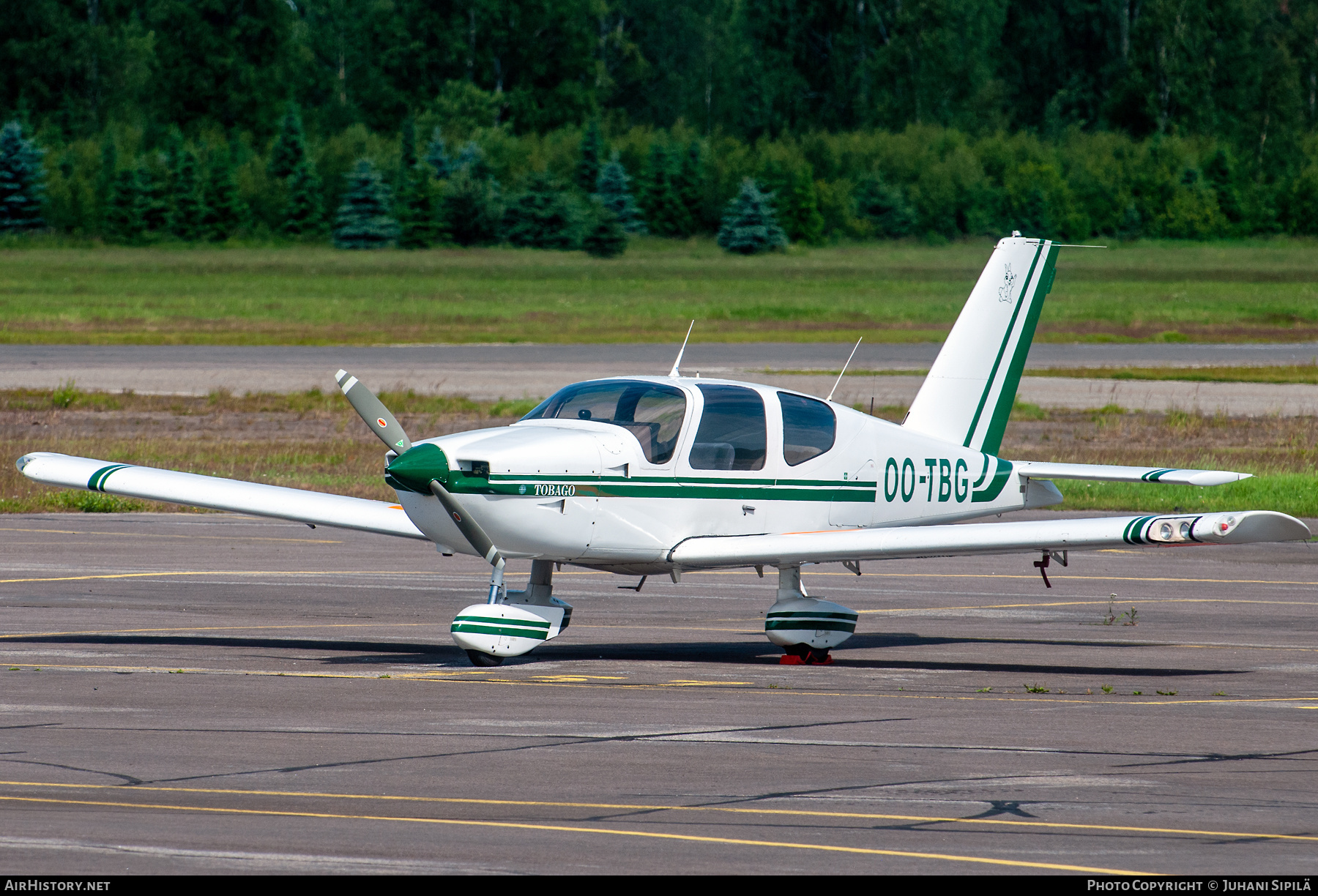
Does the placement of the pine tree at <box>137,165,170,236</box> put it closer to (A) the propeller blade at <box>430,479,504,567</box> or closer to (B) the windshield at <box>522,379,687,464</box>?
(B) the windshield at <box>522,379,687,464</box>

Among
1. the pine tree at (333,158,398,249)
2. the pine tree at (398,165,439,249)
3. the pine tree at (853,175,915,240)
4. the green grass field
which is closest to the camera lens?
the green grass field

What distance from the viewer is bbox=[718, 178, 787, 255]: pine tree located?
92.8 metres

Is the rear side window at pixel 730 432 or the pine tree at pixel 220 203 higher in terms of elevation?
the pine tree at pixel 220 203

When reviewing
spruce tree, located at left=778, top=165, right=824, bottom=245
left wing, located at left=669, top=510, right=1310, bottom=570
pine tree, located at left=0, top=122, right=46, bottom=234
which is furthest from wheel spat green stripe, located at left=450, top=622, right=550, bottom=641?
pine tree, located at left=0, top=122, right=46, bottom=234

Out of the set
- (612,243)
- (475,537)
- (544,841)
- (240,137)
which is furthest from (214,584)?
(240,137)

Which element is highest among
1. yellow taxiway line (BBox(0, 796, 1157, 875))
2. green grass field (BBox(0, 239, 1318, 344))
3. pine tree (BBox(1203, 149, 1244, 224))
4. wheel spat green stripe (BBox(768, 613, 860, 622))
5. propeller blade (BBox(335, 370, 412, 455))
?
pine tree (BBox(1203, 149, 1244, 224))

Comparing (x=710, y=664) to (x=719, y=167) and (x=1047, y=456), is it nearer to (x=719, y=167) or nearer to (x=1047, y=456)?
(x=1047, y=456)

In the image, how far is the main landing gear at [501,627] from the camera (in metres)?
12.2

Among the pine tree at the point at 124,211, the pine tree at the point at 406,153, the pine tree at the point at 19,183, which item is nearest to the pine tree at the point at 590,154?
the pine tree at the point at 406,153

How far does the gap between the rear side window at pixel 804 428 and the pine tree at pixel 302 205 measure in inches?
3407

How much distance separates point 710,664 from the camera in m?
12.9

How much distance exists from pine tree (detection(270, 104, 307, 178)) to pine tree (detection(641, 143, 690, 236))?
780 inches

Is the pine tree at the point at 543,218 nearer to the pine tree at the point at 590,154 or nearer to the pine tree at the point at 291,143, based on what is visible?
the pine tree at the point at 590,154

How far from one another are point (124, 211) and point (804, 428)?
87.0 metres
